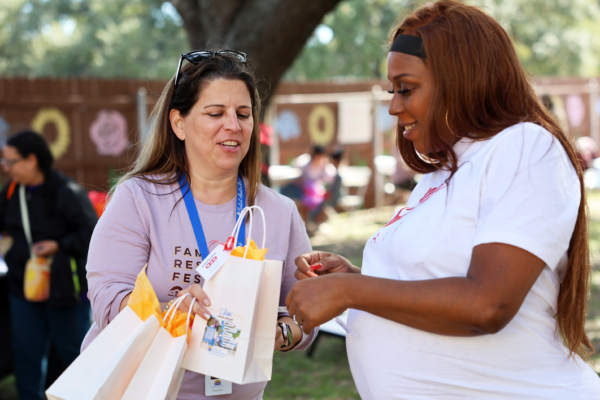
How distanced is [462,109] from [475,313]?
50cm

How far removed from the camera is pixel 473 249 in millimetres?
1318

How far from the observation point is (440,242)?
4.58ft

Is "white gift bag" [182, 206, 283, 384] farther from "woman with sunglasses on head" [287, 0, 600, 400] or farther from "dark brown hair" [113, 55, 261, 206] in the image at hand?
"dark brown hair" [113, 55, 261, 206]

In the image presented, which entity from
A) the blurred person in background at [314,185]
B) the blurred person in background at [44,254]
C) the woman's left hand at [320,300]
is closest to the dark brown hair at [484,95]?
the woman's left hand at [320,300]

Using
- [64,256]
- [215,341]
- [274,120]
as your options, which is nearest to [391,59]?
[215,341]

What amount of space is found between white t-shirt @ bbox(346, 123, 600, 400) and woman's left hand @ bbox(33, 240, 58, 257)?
2.90 meters

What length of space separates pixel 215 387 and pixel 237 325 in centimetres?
41

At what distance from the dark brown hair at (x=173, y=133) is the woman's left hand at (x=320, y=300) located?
800 millimetres

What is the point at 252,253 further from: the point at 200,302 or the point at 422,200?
the point at 422,200

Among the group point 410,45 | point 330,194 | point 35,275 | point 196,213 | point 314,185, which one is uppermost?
point 410,45

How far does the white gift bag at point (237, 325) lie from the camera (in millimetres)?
1624

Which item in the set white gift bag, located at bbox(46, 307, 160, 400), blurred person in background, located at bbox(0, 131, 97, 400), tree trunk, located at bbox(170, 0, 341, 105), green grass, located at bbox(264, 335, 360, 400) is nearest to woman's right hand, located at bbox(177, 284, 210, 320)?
white gift bag, located at bbox(46, 307, 160, 400)

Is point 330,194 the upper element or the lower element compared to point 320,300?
lower

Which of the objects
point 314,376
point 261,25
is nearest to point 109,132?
point 261,25
